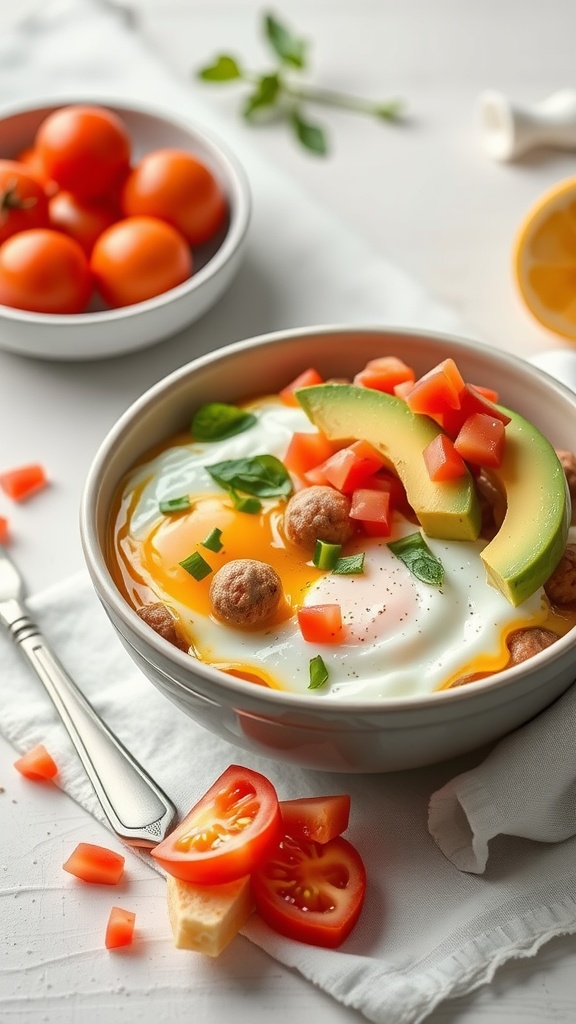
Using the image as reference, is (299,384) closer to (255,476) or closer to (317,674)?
(255,476)

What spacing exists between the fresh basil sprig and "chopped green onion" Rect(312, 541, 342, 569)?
8.33 feet

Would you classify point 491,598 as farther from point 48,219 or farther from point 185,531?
point 48,219

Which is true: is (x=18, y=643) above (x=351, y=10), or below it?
Answer: below

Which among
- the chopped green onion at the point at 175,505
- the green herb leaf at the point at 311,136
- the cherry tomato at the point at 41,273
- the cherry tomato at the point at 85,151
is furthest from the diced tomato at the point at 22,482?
the green herb leaf at the point at 311,136

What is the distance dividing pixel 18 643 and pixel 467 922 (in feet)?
4.49

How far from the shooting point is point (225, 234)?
429 centimetres

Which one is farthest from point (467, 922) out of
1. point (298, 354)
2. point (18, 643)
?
point (298, 354)

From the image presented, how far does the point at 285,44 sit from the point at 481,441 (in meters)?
2.93

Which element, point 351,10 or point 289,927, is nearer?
point 289,927

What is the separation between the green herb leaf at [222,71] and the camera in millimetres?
4930

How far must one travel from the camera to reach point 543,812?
264cm

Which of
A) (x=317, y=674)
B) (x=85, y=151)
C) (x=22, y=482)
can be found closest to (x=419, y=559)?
(x=317, y=674)

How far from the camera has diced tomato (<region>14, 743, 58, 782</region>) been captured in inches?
112

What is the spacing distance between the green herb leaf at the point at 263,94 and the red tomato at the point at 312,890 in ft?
11.0
